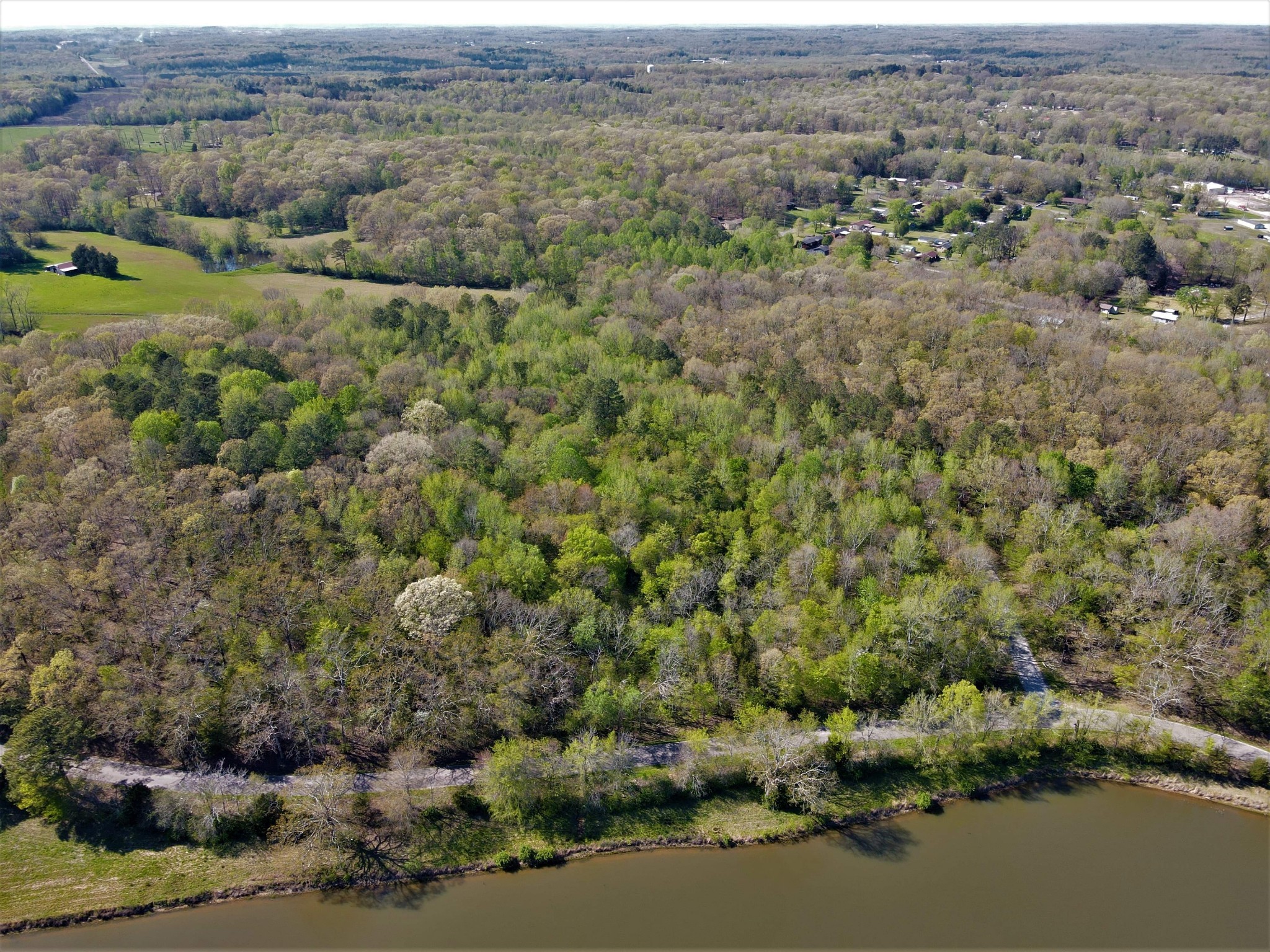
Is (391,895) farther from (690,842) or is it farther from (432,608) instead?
(432,608)

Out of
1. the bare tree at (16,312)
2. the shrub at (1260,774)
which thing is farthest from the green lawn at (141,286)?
the shrub at (1260,774)

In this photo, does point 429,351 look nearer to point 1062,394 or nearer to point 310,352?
point 310,352

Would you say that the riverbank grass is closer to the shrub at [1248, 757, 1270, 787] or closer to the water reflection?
the shrub at [1248, 757, 1270, 787]

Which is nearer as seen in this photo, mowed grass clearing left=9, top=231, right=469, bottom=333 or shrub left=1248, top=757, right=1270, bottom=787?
shrub left=1248, top=757, right=1270, bottom=787

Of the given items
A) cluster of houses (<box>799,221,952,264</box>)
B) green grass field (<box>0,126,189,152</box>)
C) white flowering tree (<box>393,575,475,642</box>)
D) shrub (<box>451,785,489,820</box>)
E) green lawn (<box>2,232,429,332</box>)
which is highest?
green grass field (<box>0,126,189,152</box>)

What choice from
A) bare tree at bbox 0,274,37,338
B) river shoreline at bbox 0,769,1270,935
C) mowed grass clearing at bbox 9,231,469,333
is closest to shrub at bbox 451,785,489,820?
river shoreline at bbox 0,769,1270,935

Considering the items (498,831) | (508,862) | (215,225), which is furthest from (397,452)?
(215,225)
